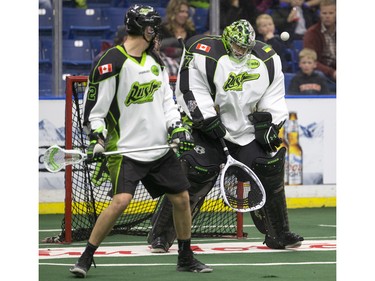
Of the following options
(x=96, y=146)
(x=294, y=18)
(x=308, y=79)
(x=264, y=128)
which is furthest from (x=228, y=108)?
(x=294, y=18)

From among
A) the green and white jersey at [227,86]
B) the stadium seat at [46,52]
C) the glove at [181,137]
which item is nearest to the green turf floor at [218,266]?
the glove at [181,137]

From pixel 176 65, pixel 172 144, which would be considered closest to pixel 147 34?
pixel 172 144

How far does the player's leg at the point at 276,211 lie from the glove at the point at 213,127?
16.5 inches

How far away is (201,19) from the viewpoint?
38.3 feet

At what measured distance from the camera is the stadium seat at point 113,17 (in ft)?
38.2

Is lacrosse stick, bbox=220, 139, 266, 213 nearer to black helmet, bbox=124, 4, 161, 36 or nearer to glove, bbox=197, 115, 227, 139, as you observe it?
glove, bbox=197, 115, 227, 139

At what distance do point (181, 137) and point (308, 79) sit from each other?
18.0ft

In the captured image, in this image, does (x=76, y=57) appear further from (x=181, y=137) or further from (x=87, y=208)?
(x=181, y=137)

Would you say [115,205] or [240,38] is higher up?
[240,38]

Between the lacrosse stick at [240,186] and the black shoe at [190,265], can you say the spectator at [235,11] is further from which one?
the black shoe at [190,265]

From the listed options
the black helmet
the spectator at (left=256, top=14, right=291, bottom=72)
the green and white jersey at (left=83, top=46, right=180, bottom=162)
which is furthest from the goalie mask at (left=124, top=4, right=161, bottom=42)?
the spectator at (left=256, top=14, right=291, bottom=72)

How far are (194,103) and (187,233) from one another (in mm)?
1222

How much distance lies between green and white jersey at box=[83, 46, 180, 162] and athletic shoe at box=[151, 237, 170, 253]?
142 cm
